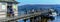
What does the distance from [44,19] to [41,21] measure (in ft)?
1.15

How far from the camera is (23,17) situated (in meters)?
16.6

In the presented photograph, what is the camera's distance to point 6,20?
16141 millimetres

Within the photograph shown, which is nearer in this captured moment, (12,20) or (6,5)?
(12,20)

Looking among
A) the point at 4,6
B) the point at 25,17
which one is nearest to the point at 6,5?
the point at 4,6

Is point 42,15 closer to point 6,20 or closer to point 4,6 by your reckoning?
point 6,20

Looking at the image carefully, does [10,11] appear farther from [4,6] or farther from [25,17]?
[25,17]

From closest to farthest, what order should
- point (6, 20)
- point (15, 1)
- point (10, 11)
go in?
point (6, 20)
point (10, 11)
point (15, 1)

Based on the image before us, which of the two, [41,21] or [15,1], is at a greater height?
[15,1]

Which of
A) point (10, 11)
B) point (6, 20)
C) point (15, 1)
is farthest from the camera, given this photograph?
point (15, 1)

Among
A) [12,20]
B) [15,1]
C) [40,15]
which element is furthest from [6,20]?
[15,1]

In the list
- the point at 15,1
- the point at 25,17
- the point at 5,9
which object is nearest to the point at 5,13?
the point at 5,9

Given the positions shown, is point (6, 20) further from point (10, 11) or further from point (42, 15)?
point (10, 11)

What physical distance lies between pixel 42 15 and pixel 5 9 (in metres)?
5.44

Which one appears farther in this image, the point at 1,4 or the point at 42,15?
the point at 1,4
